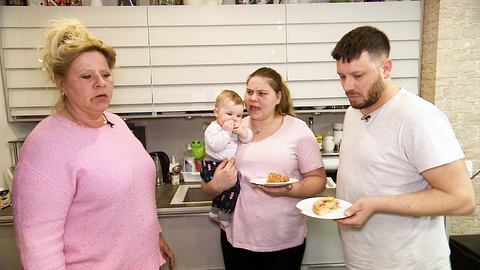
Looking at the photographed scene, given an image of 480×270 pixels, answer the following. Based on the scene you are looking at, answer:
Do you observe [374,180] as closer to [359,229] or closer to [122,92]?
[359,229]

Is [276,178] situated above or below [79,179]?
below

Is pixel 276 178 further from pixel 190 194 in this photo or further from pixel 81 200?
pixel 190 194

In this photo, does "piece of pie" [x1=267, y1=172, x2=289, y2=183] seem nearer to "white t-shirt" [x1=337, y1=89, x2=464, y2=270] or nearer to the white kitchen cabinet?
"white t-shirt" [x1=337, y1=89, x2=464, y2=270]

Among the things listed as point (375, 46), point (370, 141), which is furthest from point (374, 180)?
point (375, 46)

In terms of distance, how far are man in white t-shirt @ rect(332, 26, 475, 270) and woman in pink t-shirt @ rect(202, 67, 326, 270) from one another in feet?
0.89

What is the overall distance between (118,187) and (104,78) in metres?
0.36

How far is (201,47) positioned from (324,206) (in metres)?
1.53

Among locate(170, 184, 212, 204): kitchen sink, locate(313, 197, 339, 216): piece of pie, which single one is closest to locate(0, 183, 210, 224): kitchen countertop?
locate(170, 184, 212, 204): kitchen sink

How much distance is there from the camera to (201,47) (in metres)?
2.29

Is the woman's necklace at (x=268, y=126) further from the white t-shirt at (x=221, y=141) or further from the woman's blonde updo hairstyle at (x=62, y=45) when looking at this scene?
the woman's blonde updo hairstyle at (x=62, y=45)

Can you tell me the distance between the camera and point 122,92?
2.31 meters

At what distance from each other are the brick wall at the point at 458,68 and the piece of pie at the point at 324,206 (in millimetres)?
1558

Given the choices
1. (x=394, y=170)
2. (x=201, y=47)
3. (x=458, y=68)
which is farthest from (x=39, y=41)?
(x=458, y=68)

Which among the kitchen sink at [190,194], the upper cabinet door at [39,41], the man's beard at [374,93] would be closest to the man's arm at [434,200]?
the man's beard at [374,93]
